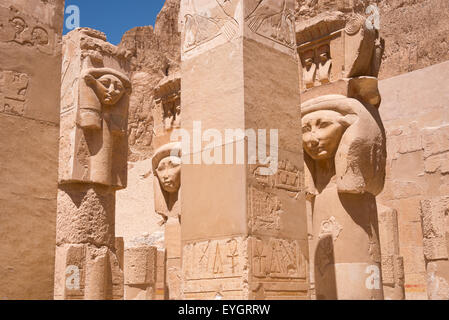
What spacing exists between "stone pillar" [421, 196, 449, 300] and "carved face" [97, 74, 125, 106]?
382 cm

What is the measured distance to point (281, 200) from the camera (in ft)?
13.7

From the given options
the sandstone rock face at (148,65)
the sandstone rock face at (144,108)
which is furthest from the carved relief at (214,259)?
the sandstone rock face at (148,65)

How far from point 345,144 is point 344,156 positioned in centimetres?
11

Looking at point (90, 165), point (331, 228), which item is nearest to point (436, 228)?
point (331, 228)

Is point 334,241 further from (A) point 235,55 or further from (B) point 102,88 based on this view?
(B) point 102,88

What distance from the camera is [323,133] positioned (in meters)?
5.65

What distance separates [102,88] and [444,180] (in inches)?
215

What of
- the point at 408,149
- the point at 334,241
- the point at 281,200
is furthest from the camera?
the point at 408,149

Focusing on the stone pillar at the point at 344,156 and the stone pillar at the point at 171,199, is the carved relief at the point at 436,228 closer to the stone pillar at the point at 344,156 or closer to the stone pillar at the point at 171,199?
the stone pillar at the point at 344,156

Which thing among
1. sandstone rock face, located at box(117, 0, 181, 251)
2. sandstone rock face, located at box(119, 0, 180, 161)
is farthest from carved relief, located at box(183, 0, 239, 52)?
sandstone rock face, located at box(119, 0, 180, 161)

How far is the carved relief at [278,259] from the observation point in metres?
3.90

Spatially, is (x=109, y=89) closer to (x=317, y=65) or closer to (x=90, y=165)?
(x=90, y=165)
